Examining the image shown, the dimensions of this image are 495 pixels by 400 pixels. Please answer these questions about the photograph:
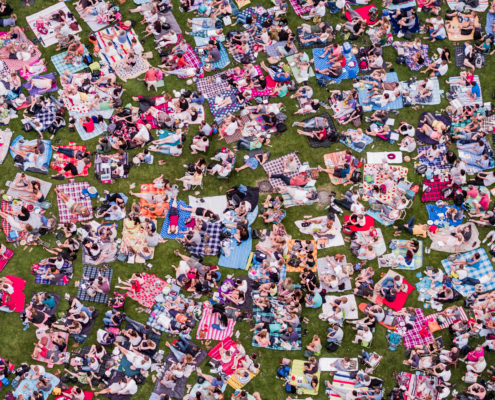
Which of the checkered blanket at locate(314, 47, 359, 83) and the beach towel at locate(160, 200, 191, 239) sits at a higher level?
the checkered blanket at locate(314, 47, 359, 83)

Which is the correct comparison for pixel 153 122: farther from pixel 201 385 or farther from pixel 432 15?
pixel 432 15

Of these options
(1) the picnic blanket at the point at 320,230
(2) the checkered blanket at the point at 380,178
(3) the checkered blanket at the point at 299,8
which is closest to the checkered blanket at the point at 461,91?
(2) the checkered blanket at the point at 380,178

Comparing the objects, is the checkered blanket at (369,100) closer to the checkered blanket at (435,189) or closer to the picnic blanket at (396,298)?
the checkered blanket at (435,189)

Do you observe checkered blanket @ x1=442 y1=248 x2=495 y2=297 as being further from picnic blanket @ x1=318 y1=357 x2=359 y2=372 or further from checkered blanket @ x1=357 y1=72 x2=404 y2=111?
checkered blanket @ x1=357 y1=72 x2=404 y2=111

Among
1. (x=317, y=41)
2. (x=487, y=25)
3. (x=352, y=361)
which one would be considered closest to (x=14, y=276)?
(x=352, y=361)

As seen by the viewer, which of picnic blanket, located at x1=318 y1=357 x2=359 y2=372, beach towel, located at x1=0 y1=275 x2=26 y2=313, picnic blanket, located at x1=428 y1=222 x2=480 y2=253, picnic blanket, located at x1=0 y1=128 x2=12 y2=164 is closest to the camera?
picnic blanket, located at x1=318 y1=357 x2=359 y2=372

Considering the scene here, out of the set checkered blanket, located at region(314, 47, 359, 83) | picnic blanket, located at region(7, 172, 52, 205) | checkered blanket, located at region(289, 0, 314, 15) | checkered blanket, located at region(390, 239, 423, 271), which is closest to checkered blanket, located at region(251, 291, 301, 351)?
checkered blanket, located at region(390, 239, 423, 271)
